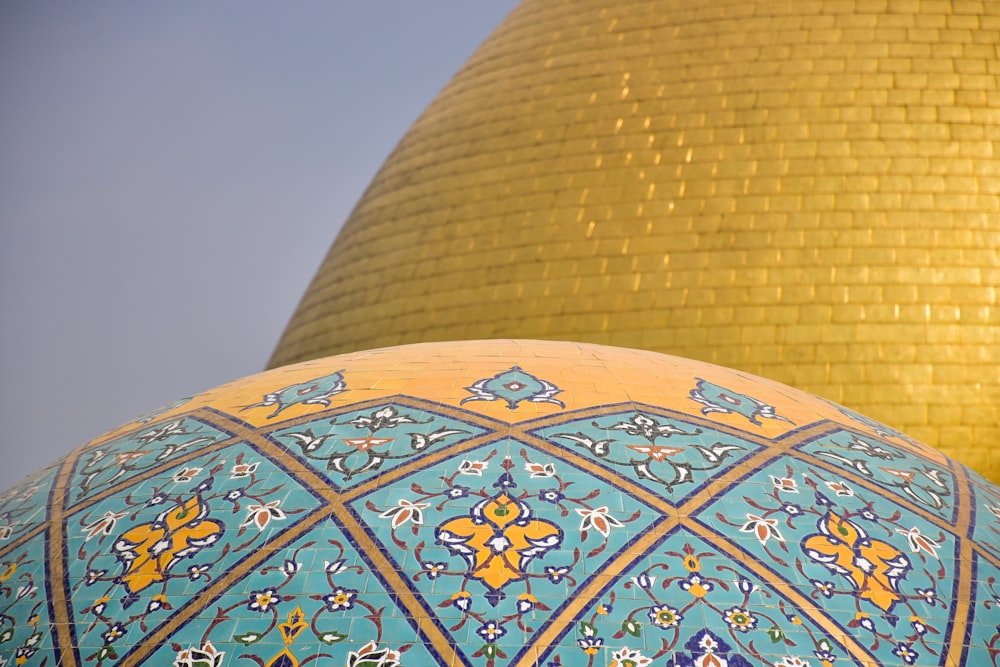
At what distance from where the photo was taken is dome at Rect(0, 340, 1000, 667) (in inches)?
117

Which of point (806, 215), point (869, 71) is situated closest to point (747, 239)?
point (806, 215)

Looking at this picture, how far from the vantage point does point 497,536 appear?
3.20 meters

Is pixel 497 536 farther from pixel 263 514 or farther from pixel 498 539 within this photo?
pixel 263 514

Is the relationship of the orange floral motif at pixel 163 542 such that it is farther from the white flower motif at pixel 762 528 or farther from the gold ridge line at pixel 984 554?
the gold ridge line at pixel 984 554

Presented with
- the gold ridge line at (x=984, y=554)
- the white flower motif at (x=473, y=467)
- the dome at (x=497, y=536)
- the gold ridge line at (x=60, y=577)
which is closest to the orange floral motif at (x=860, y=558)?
the dome at (x=497, y=536)

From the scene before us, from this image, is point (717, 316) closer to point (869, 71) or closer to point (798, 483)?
point (869, 71)

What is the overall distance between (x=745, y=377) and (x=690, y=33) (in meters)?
7.46

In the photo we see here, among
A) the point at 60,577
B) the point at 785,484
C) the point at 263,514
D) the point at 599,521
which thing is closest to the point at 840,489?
the point at 785,484

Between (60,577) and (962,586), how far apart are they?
2495 millimetres

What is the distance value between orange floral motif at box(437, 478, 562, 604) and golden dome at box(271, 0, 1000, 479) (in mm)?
6243

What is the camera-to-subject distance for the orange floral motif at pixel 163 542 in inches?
127

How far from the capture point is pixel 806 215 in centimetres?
986

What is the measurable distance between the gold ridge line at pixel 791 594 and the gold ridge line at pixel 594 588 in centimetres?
9

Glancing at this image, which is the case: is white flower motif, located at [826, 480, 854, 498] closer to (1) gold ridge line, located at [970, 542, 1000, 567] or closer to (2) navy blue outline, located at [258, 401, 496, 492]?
(1) gold ridge line, located at [970, 542, 1000, 567]
